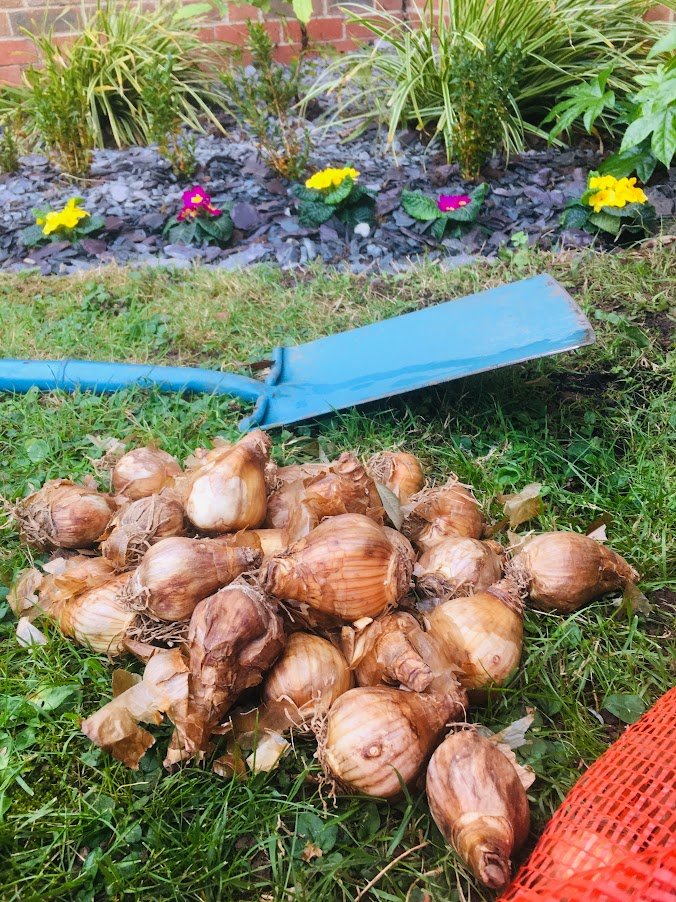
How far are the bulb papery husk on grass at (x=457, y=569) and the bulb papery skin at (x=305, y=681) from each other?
28 cm

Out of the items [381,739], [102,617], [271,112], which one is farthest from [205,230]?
[381,739]

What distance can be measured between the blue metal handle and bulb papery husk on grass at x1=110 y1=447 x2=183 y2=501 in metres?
0.75

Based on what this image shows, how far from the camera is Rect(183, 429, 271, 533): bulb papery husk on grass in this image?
5.45ft

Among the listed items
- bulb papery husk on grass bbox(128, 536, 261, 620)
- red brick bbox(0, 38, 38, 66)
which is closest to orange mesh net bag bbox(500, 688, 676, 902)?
bulb papery husk on grass bbox(128, 536, 261, 620)

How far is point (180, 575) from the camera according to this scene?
148cm

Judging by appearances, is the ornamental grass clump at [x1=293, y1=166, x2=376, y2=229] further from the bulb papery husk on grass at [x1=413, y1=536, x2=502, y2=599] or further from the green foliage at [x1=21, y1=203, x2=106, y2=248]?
the bulb papery husk on grass at [x1=413, y1=536, x2=502, y2=599]

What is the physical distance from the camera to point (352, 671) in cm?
145

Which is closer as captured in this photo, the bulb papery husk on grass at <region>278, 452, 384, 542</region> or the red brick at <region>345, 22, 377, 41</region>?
the bulb papery husk on grass at <region>278, 452, 384, 542</region>

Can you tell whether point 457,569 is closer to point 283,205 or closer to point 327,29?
point 283,205

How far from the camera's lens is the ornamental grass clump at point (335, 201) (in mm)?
3924

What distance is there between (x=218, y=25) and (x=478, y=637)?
16.5 feet

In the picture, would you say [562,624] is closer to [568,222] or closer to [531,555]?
[531,555]

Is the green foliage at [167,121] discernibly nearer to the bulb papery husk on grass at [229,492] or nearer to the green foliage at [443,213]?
the green foliage at [443,213]

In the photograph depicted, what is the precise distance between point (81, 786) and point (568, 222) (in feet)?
10.6
